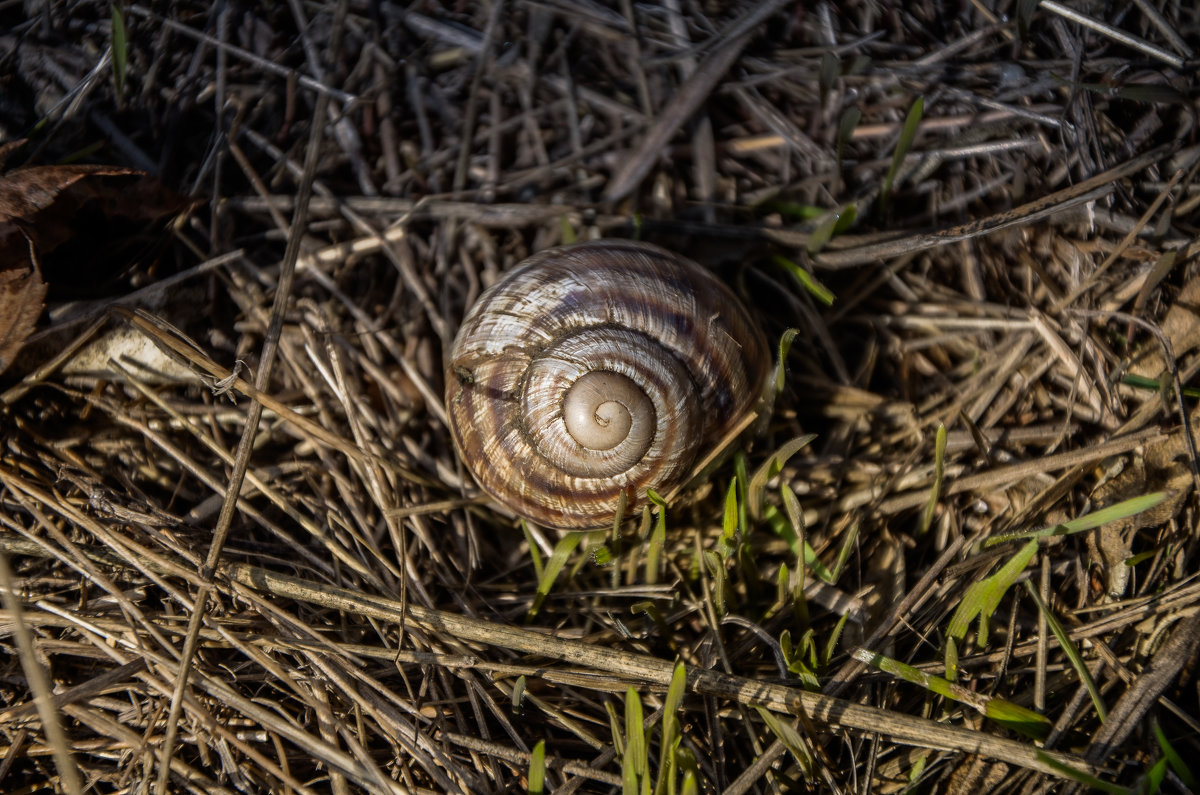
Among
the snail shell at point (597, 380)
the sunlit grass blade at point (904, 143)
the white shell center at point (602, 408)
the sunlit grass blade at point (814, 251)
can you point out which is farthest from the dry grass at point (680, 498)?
the white shell center at point (602, 408)

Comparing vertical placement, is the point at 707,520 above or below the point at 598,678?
above

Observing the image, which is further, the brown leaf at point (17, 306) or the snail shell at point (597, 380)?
the brown leaf at point (17, 306)

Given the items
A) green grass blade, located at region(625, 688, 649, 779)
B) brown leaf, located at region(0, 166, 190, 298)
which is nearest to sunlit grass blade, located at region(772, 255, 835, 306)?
green grass blade, located at region(625, 688, 649, 779)

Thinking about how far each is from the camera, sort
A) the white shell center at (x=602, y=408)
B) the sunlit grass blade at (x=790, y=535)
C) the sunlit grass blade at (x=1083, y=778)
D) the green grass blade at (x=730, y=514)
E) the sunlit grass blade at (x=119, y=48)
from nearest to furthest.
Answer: the sunlit grass blade at (x=1083, y=778) < the white shell center at (x=602, y=408) < the green grass blade at (x=730, y=514) < the sunlit grass blade at (x=790, y=535) < the sunlit grass blade at (x=119, y=48)

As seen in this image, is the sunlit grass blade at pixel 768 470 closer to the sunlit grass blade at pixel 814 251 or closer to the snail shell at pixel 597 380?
the snail shell at pixel 597 380

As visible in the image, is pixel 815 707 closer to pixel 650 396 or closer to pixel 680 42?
pixel 650 396

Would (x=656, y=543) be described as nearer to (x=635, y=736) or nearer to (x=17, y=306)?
(x=635, y=736)

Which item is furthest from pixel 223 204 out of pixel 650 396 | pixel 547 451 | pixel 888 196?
pixel 888 196
